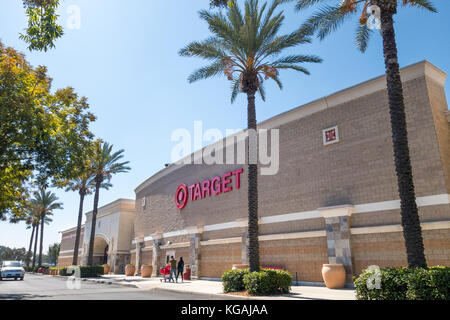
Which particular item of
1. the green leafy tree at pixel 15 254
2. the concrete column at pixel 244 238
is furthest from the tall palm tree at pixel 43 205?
the green leafy tree at pixel 15 254

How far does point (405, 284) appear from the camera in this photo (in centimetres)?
1022

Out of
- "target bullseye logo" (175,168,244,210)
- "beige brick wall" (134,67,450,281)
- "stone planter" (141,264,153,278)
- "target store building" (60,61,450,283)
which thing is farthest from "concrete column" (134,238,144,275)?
"beige brick wall" (134,67,450,281)

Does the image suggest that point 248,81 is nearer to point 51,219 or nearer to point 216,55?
point 216,55

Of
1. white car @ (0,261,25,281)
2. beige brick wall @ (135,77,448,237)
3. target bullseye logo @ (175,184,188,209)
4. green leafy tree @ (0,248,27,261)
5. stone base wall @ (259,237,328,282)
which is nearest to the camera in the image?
beige brick wall @ (135,77,448,237)

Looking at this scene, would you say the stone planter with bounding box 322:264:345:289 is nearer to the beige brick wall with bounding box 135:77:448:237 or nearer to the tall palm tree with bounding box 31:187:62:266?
the beige brick wall with bounding box 135:77:448:237

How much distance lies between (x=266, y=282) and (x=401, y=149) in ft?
24.2

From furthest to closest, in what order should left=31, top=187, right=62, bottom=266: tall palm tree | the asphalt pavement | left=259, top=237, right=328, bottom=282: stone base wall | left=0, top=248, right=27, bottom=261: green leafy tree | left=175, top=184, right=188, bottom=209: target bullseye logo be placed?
1. left=0, top=248, right=27, bottom=261: green leafy tree
2. left=31, top=187, right=62, bottom=266: tall palm tree
3. left=175, top=184, right=188, bottom=209: target bullseye logo
4. left=259, top=237, right=328, bottom=282: stone base wall
5. the asphalt pavement

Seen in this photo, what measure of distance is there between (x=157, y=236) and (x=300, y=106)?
2095 cm

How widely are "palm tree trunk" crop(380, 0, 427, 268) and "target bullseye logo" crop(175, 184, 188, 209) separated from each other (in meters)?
22.9

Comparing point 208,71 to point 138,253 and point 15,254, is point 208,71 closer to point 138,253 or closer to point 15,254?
point 138,253

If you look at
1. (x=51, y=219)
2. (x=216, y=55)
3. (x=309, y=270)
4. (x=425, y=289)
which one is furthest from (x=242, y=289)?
(x=51, y=219)

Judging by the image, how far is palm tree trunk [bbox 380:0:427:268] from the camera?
423 inches

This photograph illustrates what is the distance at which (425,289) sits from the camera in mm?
9695

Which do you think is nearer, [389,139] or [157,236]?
[389,139]
